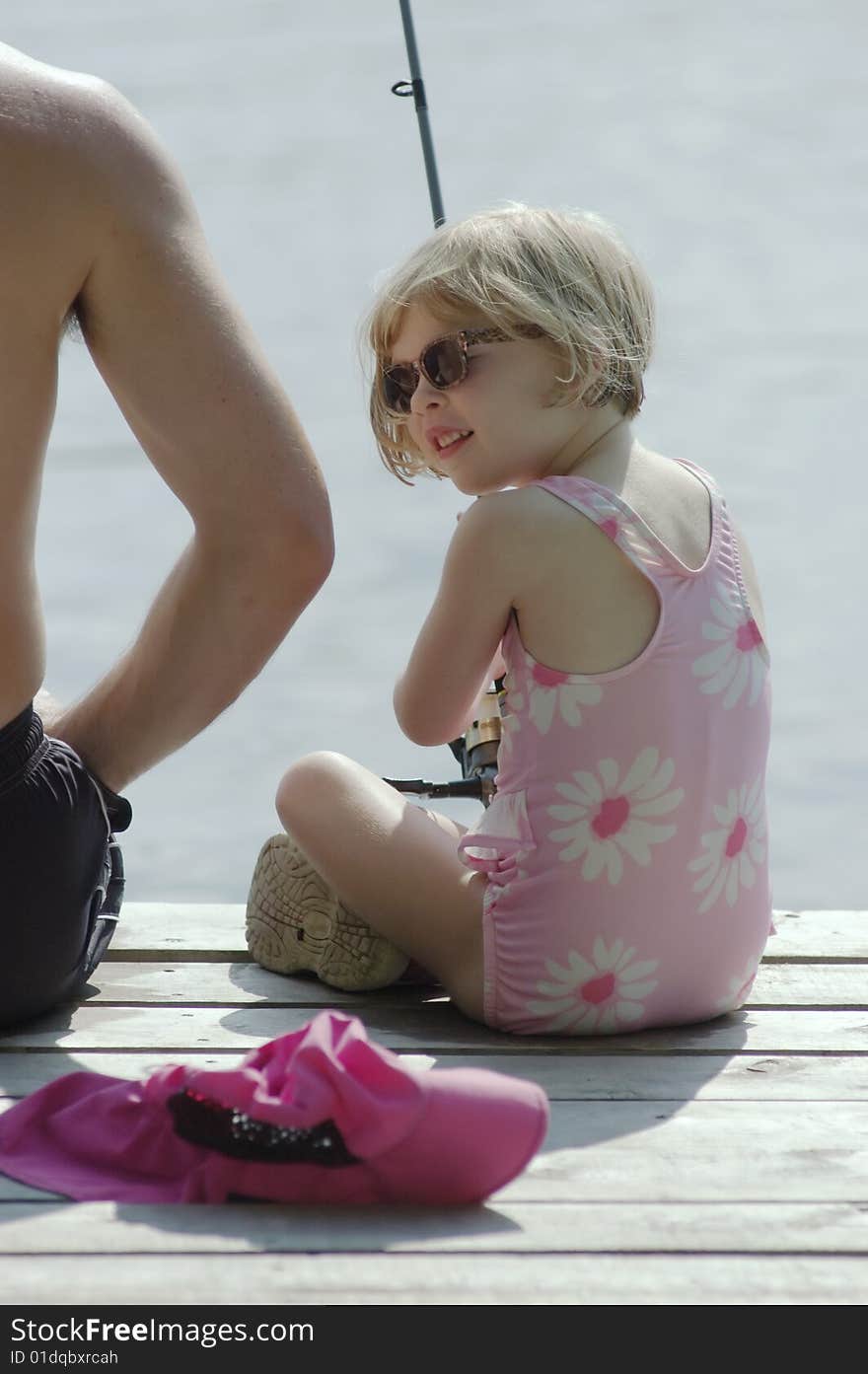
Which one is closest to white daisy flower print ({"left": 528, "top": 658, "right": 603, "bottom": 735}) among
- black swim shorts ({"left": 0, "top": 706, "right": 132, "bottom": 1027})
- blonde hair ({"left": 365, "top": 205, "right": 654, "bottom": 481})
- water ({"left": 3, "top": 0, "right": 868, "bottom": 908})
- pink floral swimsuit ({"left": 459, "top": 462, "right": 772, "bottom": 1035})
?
pink floral swimsuit ({"left": 459, "top": 462, "right": 772, "bottom": 1035})

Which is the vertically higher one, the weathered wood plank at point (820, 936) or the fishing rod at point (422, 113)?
the fishing rod at point (422, 113)

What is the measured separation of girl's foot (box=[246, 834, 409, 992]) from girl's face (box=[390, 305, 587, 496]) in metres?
0.44

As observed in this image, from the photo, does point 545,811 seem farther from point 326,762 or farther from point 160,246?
point 160,246

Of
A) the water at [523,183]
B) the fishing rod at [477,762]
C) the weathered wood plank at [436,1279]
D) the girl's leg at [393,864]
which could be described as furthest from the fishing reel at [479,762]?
the water at [523,183]

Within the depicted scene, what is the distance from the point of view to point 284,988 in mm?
1785

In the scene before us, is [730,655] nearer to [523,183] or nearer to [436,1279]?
[436,1279]

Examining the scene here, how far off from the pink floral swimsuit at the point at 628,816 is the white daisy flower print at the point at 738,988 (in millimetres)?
25

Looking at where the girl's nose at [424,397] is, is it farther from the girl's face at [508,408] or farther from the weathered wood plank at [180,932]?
the weathered wood plank at [180,932]

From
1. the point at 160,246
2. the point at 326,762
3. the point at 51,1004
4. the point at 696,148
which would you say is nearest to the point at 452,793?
the point at 326,762

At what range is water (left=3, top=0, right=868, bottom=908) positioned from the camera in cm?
568

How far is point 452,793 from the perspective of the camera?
75.7 inches

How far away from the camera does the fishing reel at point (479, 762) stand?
1.85 metres
